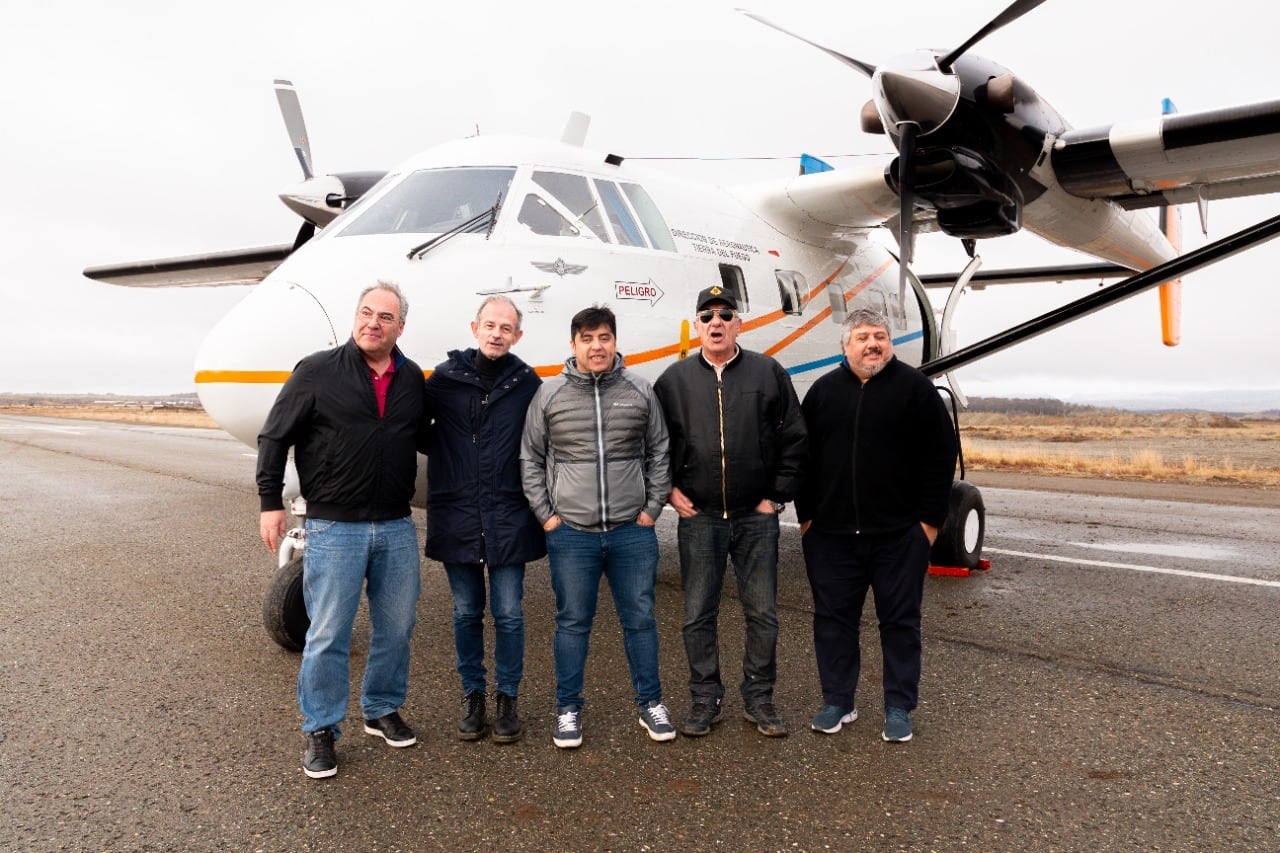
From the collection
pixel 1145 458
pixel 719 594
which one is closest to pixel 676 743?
pixel 719 594

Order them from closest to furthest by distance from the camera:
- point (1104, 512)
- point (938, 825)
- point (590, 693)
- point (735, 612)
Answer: point (938, 825) → point (590, 693) → point (735, 612) → point (1104, 512)

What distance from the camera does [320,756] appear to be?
11.0ft

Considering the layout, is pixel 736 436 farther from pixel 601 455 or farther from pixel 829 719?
pixel 829 719

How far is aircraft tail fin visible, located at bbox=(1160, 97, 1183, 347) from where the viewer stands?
10.4 meters

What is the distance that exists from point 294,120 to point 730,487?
26.7 feet

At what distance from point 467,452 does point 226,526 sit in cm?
761

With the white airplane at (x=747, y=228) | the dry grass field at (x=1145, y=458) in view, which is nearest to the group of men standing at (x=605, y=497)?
the white airplane at (x=747, y=228)

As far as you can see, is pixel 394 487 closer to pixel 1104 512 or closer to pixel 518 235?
pixel 518 235

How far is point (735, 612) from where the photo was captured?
19.4ft

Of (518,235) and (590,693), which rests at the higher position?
(518,235)

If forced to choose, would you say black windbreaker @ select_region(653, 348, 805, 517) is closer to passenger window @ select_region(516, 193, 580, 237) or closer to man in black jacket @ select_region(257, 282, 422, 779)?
man in black jacket @ select_region(257, 282, 422, 779)

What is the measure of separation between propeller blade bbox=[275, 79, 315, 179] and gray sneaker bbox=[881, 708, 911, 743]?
341 inches

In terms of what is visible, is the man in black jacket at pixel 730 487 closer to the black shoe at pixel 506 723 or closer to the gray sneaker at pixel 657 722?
the gray sneaker at pixel 657 722

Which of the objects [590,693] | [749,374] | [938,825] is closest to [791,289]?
[749,374]
